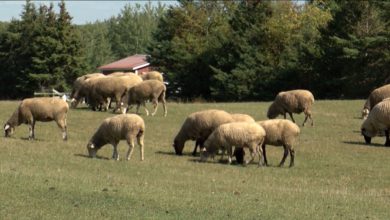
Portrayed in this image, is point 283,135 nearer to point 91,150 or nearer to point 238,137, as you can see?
point 238,137

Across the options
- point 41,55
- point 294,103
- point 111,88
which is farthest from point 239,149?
point 41,55

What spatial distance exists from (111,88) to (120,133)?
14.0 meters

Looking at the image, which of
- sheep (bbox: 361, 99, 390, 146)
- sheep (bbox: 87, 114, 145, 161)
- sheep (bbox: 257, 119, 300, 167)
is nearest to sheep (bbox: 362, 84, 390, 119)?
sheep (bbox: 361, 99, 390, 146)

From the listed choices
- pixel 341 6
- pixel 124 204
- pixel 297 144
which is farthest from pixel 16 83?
pixel 124 204

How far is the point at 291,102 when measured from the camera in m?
30.1

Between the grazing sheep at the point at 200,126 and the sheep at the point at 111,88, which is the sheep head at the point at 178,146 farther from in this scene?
the sheep at the point at 111,88

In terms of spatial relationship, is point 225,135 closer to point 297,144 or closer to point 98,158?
point 98,158

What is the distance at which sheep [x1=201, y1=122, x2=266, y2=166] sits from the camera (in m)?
19.6

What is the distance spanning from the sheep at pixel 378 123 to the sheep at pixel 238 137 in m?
7.14

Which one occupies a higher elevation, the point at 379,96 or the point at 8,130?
the point at 379,96

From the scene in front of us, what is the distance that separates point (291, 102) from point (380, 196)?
1477 cm

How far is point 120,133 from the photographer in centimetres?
1997

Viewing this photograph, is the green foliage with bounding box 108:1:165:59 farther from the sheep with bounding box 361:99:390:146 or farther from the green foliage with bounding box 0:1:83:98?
the sheep with bounding box 361:99:390:146

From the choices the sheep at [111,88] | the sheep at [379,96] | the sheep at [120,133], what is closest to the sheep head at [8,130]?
the sheep at [120,133]
